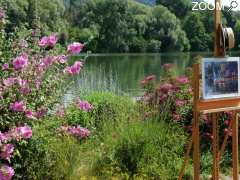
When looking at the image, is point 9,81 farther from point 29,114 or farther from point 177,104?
point 177,104

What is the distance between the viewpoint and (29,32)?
394 centimetres

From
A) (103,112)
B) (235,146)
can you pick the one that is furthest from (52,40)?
(103,112)

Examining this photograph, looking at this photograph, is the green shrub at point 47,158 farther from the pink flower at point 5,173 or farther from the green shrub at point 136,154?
the pink flower at point 5,173

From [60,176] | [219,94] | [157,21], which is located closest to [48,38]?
[60,176]

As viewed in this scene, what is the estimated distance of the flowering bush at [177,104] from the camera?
540 centimetres

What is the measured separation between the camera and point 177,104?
5.63 m

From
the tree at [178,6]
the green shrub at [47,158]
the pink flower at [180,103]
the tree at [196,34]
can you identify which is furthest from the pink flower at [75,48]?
the tree at [178,6]

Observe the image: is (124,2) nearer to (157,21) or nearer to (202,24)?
(157,21)

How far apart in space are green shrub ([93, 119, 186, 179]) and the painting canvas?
0.91 m

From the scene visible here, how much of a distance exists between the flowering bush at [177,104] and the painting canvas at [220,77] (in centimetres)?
138

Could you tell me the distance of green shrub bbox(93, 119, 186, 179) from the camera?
164 inches

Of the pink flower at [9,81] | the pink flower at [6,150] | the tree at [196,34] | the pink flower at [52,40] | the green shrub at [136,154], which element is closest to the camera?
the pink flower at [6,150]

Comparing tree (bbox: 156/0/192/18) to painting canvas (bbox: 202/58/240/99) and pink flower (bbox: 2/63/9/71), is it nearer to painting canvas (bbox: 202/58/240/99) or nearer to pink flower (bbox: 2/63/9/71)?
painting canvas (bbox: 202/58/240/99)

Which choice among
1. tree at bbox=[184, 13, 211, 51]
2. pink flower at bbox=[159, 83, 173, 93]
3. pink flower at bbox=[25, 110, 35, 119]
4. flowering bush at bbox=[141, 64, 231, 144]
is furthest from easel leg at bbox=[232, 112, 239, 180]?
tree at bbox=[184, 13, 211, 51]
